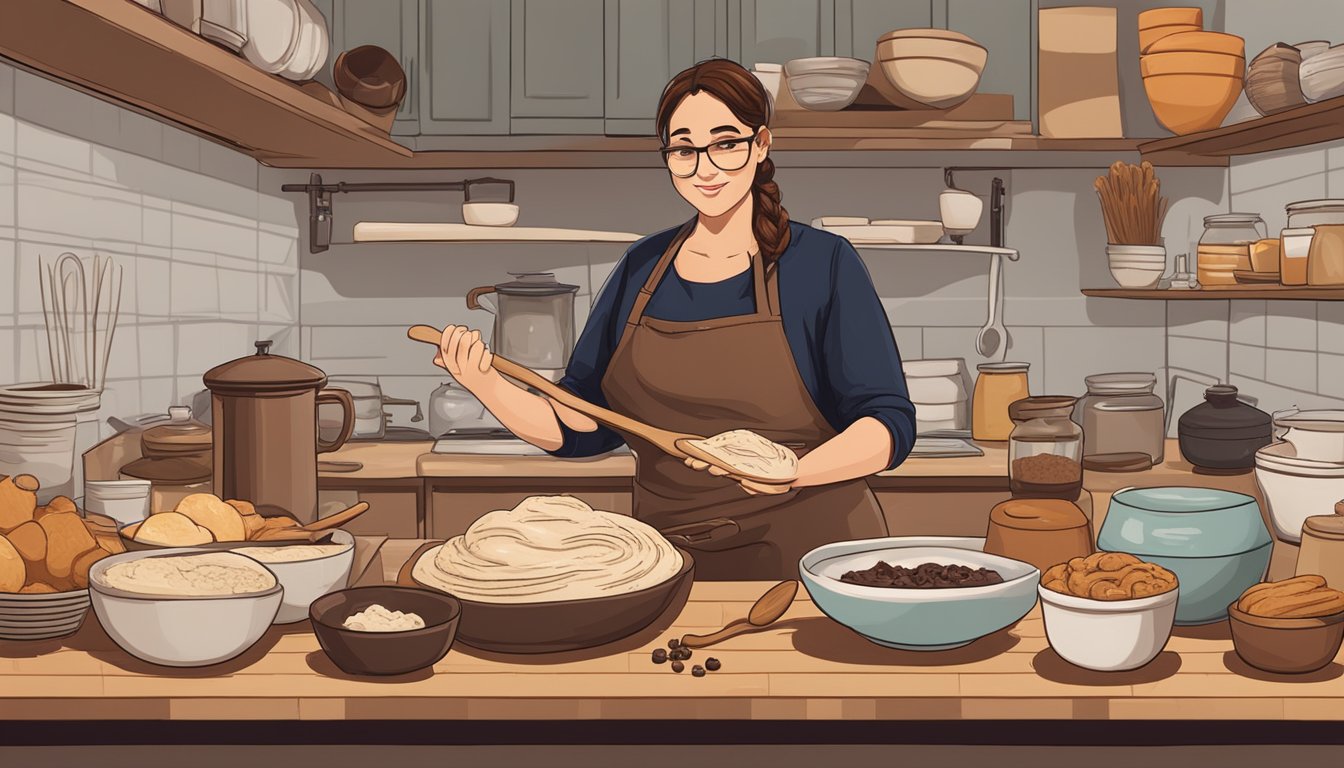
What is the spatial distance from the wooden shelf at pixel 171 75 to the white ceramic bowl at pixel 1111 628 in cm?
127

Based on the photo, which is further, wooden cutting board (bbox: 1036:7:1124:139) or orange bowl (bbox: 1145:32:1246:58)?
wooden cutting board (bbox: 1036:7:1124:139)

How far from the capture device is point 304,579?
1.16 meters

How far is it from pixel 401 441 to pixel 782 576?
1432mm

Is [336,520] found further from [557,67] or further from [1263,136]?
[1263,136]


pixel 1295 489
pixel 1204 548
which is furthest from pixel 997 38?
pixel 1204 548

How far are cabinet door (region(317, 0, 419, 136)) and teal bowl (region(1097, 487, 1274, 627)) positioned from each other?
219 centimetres

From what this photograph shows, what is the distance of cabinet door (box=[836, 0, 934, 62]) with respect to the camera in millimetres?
2887

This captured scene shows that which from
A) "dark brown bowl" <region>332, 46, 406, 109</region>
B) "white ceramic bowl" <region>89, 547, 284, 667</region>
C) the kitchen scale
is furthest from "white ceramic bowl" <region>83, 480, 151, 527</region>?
"dark brown bowl" <region>332, 46, 406, 109</region>

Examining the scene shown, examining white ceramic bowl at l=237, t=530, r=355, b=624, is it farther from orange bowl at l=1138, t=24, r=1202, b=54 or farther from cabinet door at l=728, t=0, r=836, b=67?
orange bowl at l=1138, t=24, r=1202, b=54

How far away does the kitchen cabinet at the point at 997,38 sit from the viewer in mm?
2875

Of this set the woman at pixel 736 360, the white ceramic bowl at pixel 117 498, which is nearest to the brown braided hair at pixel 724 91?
the woman at pixel 736 360

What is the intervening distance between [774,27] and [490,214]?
0.87m

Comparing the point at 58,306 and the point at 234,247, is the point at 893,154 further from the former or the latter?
the point at 58,306

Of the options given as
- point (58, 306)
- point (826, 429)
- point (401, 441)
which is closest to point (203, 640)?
point (826, 429)
